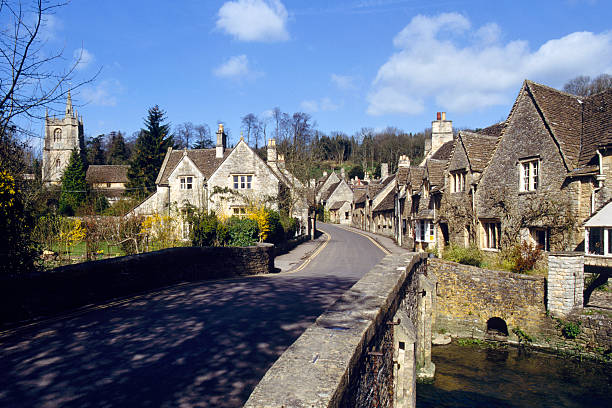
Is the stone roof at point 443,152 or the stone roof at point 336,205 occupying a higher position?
the stone roof at point 443,152

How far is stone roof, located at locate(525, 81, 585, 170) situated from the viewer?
19.6m

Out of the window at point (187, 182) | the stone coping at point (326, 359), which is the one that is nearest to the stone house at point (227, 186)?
the window at point (187, 182)

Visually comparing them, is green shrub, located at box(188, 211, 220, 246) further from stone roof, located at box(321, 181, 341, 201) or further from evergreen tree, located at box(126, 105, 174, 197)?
stone roof, located at box(321, 181, 341, 201)

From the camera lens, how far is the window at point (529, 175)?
68.9 feet

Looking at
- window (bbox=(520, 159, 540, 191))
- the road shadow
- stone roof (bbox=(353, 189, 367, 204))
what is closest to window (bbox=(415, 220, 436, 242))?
window (bbox=(520, 159, 540, 191))

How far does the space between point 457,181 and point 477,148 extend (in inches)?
95.3

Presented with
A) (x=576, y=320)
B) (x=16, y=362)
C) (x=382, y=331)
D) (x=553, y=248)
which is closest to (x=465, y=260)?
(x=553, y=248)

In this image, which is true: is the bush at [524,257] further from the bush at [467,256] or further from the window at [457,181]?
the window at [457,181]

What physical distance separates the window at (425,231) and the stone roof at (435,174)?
2.76 meters

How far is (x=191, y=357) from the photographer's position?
7.46 metres

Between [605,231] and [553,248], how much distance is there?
10.2 ft

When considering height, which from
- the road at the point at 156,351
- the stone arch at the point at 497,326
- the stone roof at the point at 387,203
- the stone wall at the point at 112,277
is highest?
the stone roof at the point at 387,203

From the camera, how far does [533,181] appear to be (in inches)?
831

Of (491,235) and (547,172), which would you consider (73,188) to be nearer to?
(491,235)
